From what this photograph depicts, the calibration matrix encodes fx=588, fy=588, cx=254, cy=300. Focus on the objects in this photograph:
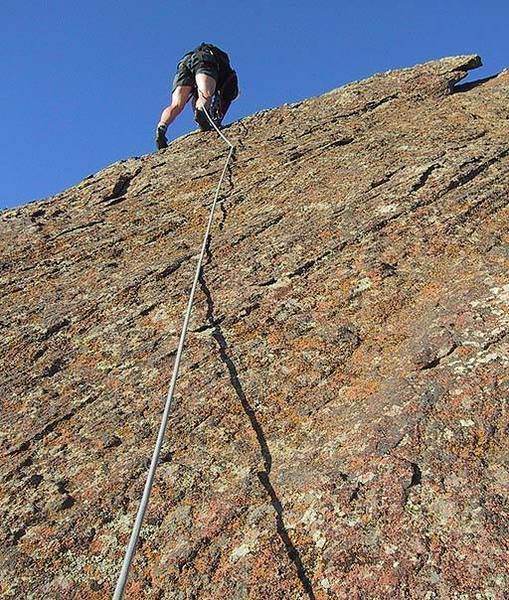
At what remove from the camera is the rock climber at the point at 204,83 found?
501 inches

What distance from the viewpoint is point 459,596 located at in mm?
3162

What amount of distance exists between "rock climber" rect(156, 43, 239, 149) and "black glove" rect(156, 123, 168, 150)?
0.34 m

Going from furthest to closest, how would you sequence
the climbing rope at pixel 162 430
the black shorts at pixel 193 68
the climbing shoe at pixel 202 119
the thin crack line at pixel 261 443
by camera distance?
the black shorts at pixel 193 68 < the climbing shoe at pixel 202 119 < the thin crack line at pixel 261 443 < the climbing rope at pixel 162 430

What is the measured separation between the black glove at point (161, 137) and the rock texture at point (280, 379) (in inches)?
112

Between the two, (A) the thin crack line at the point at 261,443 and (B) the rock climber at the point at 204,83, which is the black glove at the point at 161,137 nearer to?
(B) the rock climber at the point at 204,83

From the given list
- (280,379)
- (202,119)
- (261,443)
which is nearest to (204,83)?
(202,119)

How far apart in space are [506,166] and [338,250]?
2.50m

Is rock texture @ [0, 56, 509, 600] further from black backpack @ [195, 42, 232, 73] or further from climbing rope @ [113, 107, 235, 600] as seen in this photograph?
black backpack @ [195, 42, 232, 73]

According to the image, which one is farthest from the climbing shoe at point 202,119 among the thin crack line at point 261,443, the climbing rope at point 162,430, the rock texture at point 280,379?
the thin crack line at point 261,443

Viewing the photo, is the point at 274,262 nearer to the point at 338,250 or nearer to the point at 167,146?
the point at 338,250

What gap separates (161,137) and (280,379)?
7.88 meters

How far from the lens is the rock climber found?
12.7 meters

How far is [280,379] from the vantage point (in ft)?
16.7

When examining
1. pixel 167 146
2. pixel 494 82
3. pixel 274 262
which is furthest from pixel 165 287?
pixel 494 82
